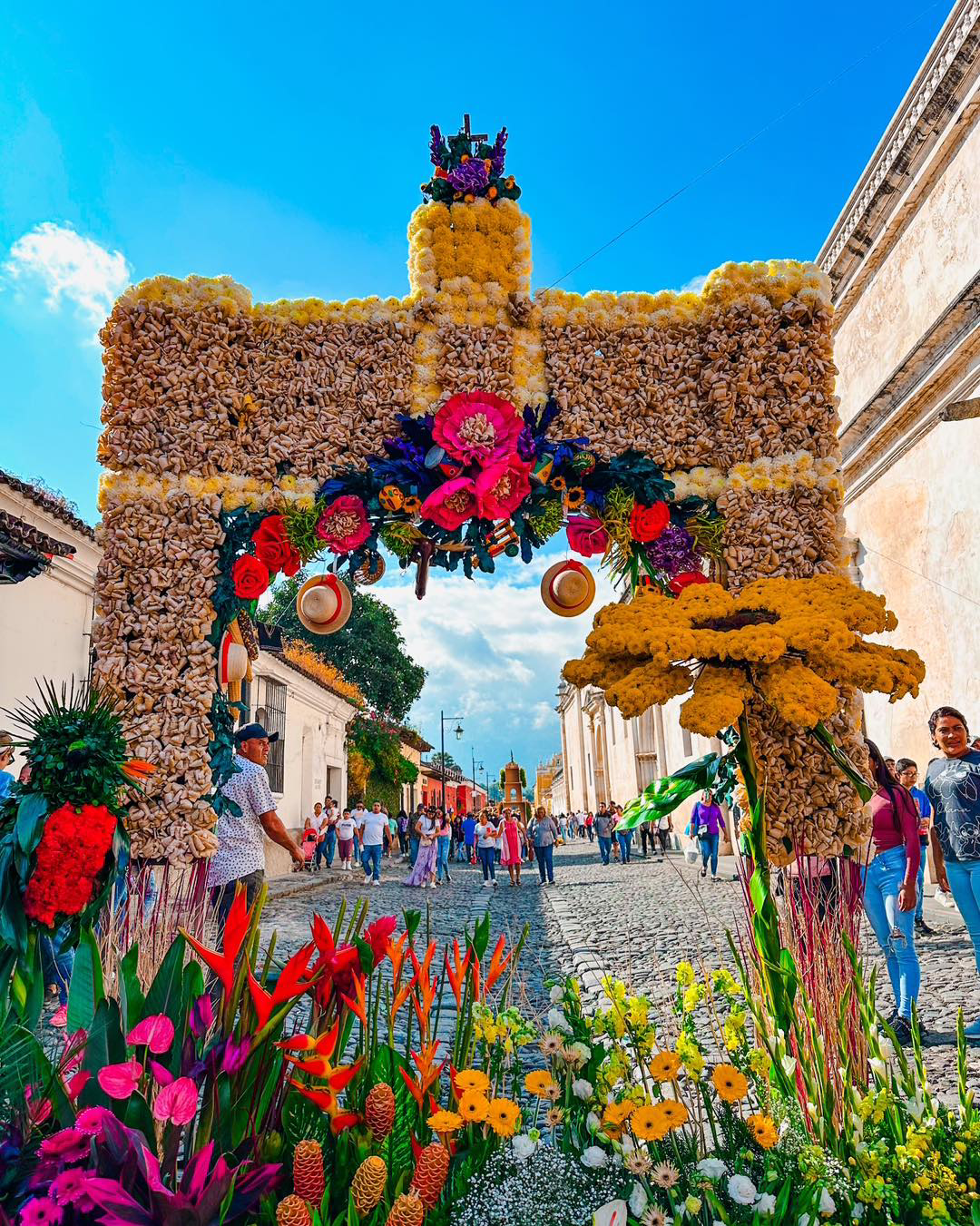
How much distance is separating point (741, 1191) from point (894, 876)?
11.8 ft

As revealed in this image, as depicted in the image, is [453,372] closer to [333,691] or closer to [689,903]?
[689,903]

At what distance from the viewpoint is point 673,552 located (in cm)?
489

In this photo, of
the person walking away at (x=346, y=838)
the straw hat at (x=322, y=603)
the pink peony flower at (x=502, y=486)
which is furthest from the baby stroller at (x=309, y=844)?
the pink peony flower at (x=502, y=486)

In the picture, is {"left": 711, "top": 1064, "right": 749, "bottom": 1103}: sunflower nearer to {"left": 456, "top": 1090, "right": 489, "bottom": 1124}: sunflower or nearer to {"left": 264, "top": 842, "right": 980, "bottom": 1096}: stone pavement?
{"left": 264, "top": 842, "right": 980, "bottom": 1096}: stone pavement

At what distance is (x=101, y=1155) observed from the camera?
1.82 metres

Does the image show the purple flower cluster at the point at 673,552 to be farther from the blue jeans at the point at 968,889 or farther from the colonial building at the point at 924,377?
the colonial building at the point at 924,377

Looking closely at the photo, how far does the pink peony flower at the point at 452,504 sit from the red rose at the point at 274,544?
0.77m

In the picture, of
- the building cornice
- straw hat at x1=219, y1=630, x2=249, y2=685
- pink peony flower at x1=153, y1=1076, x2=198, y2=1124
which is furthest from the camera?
the building cornice

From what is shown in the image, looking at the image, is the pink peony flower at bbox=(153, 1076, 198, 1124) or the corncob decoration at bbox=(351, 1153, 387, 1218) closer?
the pink peony flower at bbox=(153, 1076, 198, 1124)

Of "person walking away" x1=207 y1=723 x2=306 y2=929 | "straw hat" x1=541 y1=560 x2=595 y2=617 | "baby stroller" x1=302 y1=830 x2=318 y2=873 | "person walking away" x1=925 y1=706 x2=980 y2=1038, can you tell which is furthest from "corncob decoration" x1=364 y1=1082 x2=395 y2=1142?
"baby stroller" x1=302 y1=830 x2=318 y2=873

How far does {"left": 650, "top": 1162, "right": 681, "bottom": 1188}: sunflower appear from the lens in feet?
6.27

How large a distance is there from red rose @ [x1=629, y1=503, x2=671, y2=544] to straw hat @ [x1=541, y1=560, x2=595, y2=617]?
428mm

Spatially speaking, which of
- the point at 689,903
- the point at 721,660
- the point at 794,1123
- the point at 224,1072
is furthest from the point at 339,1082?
the point at 689,903

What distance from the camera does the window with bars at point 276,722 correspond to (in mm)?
16750
